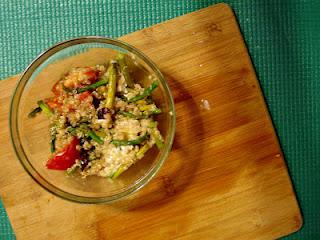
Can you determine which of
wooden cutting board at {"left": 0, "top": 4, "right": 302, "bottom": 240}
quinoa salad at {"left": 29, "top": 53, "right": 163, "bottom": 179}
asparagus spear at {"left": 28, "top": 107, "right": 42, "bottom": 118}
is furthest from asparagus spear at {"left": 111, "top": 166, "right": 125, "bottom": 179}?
asparagus spear at {"left": 28, "top": 107, "right": 42, "bottom": 118}

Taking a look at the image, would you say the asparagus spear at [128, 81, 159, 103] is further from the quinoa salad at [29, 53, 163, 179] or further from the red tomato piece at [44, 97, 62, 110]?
the red tomato piece at [44, 97, 62, 110]

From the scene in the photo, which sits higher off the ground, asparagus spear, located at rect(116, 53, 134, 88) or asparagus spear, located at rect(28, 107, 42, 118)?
asparagus spear, located at rect(116, 53, 134, 88)

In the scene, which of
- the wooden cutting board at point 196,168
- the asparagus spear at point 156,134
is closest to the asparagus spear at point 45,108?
the wooden cutting board at point 196,168

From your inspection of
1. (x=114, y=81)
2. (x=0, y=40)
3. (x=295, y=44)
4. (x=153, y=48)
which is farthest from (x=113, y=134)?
(x=295, y=44)

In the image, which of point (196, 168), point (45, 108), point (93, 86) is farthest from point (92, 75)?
point (196, 168)

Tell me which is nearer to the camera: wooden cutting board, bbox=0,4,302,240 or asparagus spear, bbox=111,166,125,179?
asparagus spear, bbox=111,166,125,179

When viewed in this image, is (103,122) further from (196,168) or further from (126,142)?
(196,168)
